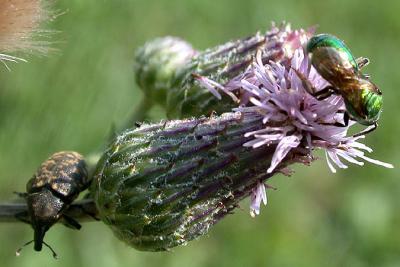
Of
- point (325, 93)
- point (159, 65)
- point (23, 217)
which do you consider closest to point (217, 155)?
point (325, 93)

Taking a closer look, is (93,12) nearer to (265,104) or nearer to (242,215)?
(242,215)

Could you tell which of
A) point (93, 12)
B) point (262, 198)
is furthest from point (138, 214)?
point (93, 12)

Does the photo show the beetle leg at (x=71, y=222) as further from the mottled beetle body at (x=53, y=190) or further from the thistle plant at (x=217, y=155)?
the thistle plant at (x=217, y=155)

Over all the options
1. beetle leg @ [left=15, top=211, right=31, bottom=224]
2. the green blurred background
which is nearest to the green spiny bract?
beetle leg @ [left=15, top=211, right=31, bottom=224]

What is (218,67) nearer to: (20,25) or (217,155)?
(217,155)

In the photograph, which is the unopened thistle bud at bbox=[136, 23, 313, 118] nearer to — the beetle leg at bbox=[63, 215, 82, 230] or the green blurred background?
the green blurred background

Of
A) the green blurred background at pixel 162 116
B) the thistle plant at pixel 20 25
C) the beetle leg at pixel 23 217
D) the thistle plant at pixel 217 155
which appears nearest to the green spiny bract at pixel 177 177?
the thistle plant at pixel 217 155

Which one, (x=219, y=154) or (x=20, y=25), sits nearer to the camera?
(x=219, y=154)
